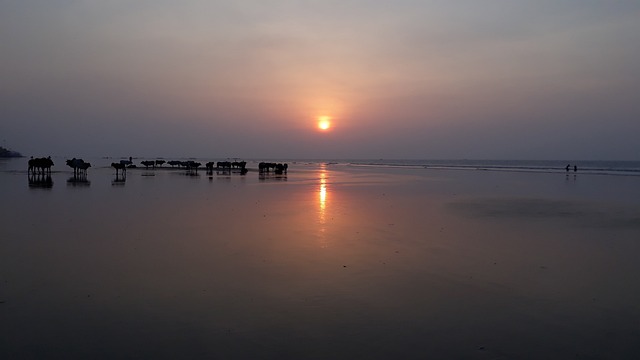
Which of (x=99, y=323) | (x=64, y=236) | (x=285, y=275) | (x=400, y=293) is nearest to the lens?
(x=99, y=323)

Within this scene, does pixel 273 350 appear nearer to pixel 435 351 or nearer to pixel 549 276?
pixel 435 351

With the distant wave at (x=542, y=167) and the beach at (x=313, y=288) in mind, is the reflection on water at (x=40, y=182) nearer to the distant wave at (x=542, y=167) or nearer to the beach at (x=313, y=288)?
the beach at (x=313, y=288)

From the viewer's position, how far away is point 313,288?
26.7 feet

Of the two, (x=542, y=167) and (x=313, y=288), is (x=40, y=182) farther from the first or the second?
(x=542, y=167)

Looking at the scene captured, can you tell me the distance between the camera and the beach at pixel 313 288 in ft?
19.5

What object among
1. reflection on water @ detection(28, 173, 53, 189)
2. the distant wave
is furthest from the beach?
the distant wave

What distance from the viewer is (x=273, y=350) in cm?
574

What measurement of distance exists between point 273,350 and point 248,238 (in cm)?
705

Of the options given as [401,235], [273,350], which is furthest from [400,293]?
[401,235]

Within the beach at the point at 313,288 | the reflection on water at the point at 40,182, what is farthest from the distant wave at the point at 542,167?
the reflection on water at the point at 40,182

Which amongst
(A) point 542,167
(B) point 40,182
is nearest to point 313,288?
(B) point 40,182

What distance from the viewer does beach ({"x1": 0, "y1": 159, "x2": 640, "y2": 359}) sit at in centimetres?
593

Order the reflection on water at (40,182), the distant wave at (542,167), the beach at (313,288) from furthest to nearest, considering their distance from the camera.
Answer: the distant wave at (542,167), the reflection on water at (40,182), the beach at (313,288)

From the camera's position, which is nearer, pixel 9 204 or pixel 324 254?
pixel 324 254
